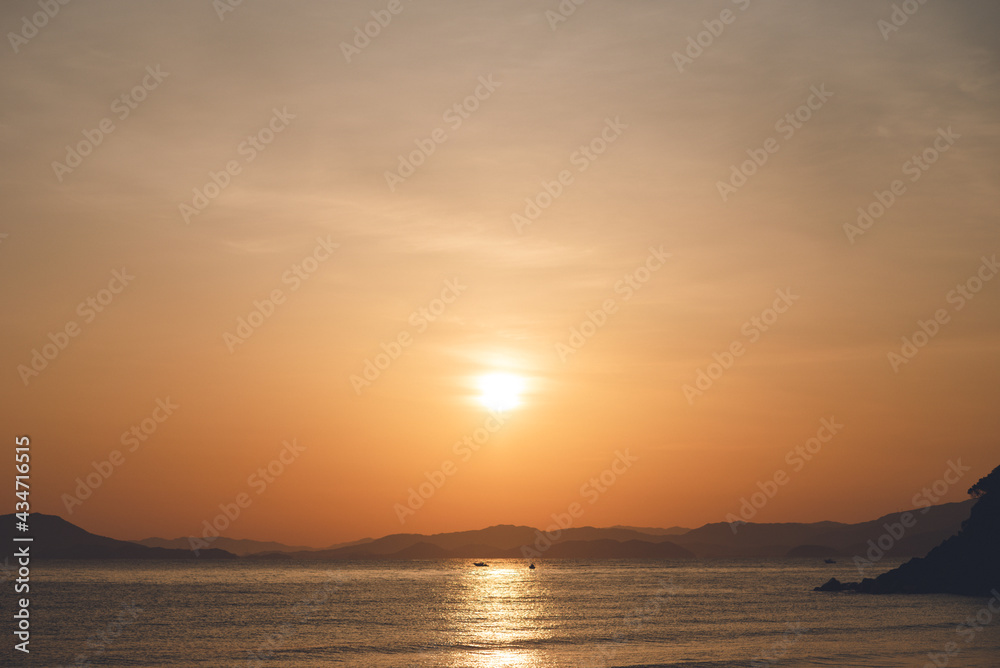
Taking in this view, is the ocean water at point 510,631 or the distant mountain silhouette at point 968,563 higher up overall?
the ocean water at point 510,631

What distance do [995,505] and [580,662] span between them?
219 feet

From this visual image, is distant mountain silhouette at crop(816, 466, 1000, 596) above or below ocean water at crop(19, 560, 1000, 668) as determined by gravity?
below

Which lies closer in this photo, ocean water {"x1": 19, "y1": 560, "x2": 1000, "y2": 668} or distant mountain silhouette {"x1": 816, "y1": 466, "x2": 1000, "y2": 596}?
ocean water {"x1": 19, "y1": 560, "x2": 1000, "y2": 668}

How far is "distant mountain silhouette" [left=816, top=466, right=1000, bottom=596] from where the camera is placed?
9206 cm

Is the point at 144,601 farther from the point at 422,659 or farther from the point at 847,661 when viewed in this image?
the point at 847,661

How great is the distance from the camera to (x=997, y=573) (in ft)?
299

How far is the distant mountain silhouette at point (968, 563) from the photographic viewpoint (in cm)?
9206

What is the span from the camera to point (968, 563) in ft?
311

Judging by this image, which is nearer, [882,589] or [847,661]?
[847,661]

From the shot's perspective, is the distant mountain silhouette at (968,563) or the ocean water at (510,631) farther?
the distant mountain silhouette at (968,563)

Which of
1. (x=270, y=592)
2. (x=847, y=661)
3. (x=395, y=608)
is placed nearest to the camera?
(x=847, y=661)

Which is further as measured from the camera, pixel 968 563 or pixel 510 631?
pixel 968 563

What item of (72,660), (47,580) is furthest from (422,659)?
(47,580)

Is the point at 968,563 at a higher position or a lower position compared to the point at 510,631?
lower
